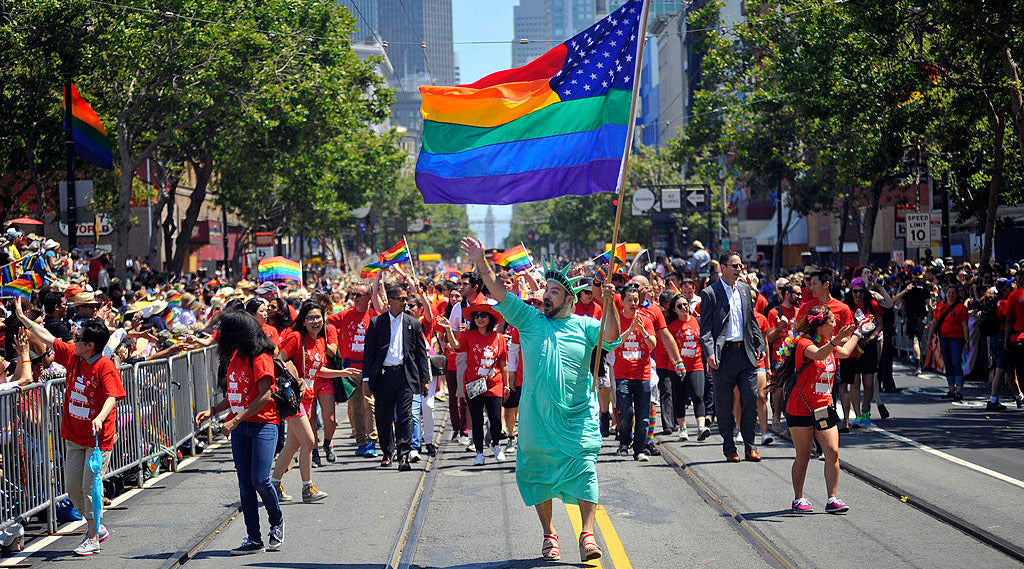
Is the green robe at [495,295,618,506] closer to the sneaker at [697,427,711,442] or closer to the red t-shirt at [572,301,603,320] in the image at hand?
the red t-shirt at [572,301,603,320]

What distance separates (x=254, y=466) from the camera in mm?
8281

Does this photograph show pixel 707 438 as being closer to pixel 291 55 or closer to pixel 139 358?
pixel 139 358

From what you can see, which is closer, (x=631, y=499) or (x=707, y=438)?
(x=631, y=499)

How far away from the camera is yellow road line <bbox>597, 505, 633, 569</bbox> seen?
25.2ft

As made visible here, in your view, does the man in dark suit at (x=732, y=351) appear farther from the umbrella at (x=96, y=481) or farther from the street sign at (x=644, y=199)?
the street sign at (x=644, y=199)

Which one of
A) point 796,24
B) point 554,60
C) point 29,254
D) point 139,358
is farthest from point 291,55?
point 554,60

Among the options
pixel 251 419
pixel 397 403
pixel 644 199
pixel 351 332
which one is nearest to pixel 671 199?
pixel 644 199

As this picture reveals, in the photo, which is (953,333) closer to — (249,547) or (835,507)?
(835,507)

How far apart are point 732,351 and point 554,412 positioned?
16.9 feet

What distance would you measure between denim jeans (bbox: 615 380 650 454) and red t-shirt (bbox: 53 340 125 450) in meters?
5.63

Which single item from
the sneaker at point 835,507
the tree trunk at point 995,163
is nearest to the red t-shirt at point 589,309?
the sneaker at point 835,507

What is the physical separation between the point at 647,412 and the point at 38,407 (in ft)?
19.8

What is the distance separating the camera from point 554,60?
959cm

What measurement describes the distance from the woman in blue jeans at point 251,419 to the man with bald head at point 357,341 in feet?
15.1
